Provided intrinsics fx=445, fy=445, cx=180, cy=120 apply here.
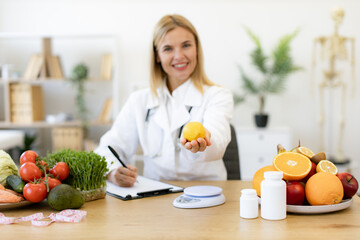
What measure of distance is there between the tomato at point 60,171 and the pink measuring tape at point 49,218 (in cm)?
17

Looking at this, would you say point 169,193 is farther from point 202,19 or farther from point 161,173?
point 202,19

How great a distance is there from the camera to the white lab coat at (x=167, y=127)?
215 centimetres

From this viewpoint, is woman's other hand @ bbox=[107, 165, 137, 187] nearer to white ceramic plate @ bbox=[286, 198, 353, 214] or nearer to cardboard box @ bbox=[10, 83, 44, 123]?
white ceramic plate @ bbox=[286, 198, 353, 214]

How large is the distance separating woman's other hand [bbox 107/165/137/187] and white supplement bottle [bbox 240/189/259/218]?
1.92 feet

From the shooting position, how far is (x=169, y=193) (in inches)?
66.9

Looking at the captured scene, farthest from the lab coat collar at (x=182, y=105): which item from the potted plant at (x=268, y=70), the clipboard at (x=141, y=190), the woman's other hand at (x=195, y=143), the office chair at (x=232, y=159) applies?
the potted plant at (x=268, y=70)

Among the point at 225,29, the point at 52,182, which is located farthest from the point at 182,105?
the point at 225,29

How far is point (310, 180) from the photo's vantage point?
136 cm

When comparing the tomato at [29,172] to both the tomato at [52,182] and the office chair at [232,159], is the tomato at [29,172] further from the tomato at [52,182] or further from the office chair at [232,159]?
the office chair at [232,159]

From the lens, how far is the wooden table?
47.0 inches

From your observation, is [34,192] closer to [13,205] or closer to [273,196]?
[13,205]

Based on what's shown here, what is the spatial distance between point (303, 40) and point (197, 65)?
9.73 feet

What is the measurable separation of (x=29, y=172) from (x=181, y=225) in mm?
542

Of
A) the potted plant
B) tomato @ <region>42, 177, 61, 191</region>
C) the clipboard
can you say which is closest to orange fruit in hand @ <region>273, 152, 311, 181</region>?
the clipboard
